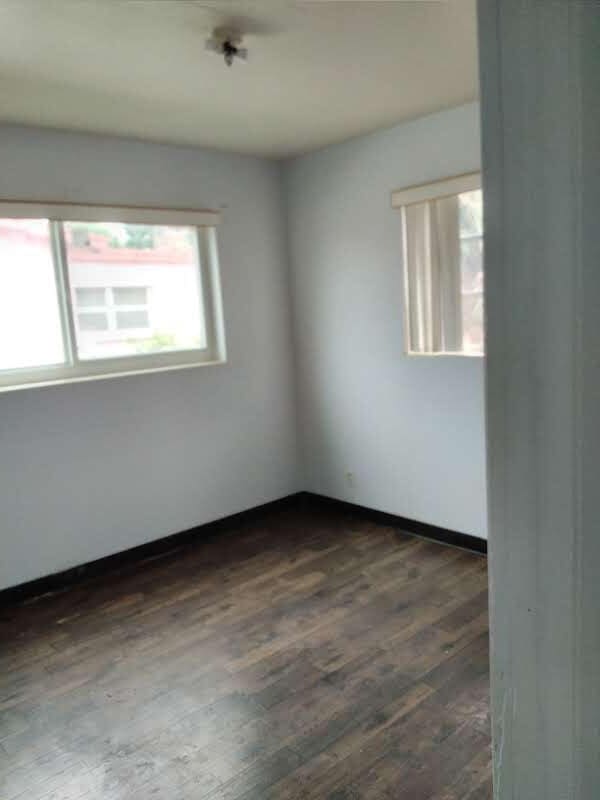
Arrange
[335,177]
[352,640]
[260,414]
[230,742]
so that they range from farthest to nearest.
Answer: [260,414] < [335,177] < [352,640] < [230,742]

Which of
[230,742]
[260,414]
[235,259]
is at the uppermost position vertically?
[235,259]

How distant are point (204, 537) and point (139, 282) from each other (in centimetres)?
168

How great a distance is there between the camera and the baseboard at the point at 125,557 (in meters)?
3.11

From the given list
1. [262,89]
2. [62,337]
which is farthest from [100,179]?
[262,89]

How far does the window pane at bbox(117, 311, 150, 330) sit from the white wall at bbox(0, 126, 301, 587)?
33cm

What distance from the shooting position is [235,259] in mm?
3881

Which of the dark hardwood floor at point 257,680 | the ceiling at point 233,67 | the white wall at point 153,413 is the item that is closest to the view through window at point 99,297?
the white wall at point 153,413

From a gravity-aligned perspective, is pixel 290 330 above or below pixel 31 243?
below

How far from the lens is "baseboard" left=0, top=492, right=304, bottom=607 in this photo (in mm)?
3113

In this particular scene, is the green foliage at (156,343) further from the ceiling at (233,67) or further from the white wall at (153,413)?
the ceiling at (233,67)

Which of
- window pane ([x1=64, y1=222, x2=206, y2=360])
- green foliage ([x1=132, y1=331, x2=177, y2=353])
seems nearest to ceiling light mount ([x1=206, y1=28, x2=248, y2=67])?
window pane ([x1=64, y1=222, x2=206, y2=360])

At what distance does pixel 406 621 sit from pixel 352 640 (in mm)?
294

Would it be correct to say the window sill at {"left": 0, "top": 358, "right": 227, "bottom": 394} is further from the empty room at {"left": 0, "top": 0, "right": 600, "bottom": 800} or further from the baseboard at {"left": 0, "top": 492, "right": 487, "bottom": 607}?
the baseboard at {"left": 0, "top": 492, "right": 487, "bottom": 607}

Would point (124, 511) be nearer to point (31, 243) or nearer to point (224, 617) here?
point (224, 617)
